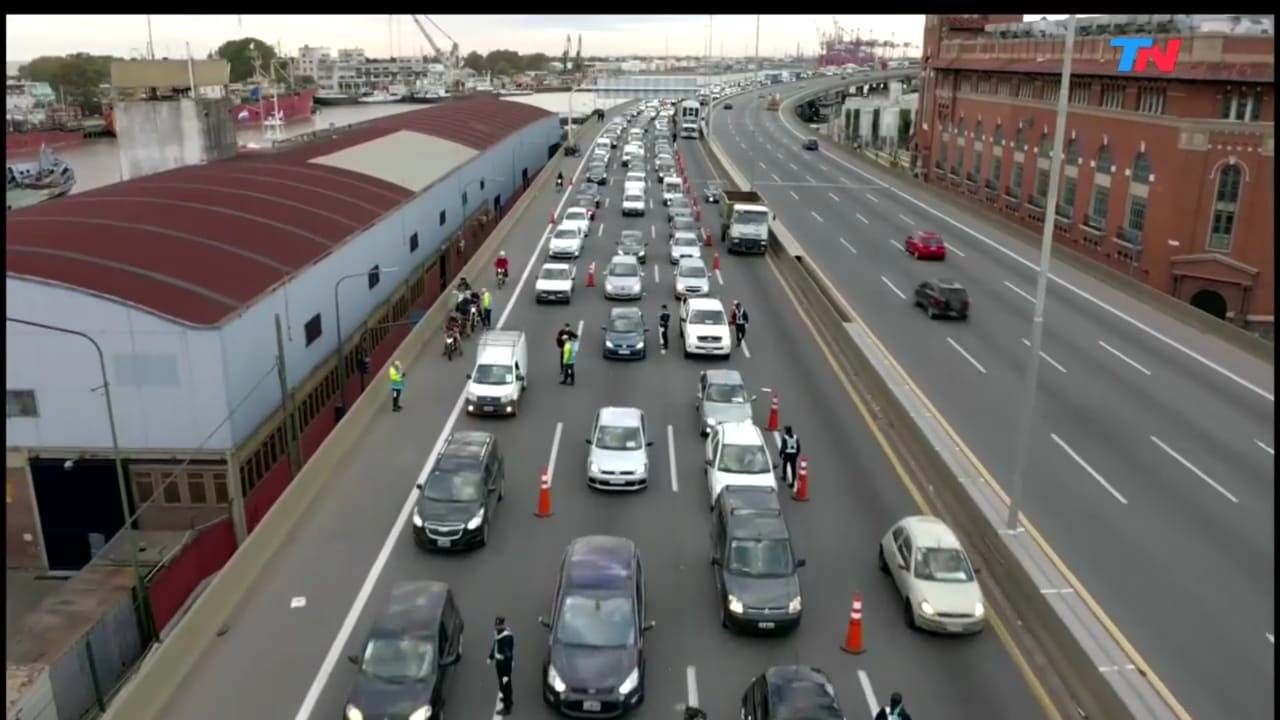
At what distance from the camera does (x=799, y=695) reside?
1302cm

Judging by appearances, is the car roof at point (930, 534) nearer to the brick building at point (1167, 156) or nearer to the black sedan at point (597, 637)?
the black sedan at point (597, 637)

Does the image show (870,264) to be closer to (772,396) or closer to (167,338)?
(772,396)

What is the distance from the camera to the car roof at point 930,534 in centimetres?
1672

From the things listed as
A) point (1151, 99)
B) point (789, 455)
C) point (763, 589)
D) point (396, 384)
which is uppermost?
point (1151, 99)

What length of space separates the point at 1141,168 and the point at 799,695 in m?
47.7

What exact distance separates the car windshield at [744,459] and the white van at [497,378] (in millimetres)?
6880

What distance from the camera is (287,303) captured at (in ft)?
85.1

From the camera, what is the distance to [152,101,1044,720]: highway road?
14727mm

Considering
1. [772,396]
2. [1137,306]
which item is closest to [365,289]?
[772,396]

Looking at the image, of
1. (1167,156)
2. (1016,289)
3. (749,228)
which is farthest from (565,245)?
(1167,156)

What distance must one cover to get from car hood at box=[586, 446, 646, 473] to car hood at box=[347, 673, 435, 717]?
824 centimetres

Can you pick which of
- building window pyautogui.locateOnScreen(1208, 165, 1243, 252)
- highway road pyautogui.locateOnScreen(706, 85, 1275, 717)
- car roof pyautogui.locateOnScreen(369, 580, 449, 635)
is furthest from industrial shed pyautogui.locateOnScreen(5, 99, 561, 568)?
building window pyautogui.locateOnScreen(1208, 165, 1243, 252)

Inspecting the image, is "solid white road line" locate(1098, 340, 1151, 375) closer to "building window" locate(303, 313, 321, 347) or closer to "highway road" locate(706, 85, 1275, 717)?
"highway road" locate(706, 85, 1275, 717)

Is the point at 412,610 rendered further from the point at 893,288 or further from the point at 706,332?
the point at 893,288
